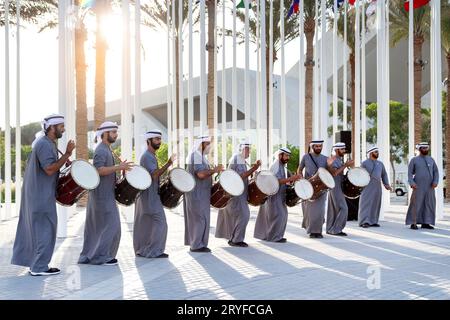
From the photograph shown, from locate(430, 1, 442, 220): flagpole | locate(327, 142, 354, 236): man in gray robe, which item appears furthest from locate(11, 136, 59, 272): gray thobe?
locate(430, 1, 442, 220): flagpole

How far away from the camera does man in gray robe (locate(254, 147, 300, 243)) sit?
34.7 feet

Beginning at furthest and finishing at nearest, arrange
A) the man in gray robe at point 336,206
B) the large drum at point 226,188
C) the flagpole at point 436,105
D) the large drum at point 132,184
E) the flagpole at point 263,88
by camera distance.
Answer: the flagpole at point 263,88
the flagpole at point 436,105
the man in gray robe at point 336,206
the large drum at point 226,188
the large drum at point 132,184

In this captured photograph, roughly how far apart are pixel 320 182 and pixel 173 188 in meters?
2.92

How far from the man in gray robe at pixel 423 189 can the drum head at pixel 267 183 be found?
162 inches

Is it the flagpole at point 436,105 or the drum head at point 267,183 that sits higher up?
the flagpole at point 436,105

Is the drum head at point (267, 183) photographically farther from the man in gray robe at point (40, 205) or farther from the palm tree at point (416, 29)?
the palm tree at point (416, 29)

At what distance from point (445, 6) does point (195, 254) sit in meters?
19.1

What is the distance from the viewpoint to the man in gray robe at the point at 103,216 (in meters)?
7.98

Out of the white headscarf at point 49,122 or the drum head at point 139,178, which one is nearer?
the white headscarf at point 49,122

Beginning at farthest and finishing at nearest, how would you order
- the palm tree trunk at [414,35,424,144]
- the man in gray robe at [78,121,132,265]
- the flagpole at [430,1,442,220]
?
1. the palm tree trunk at [414,35,424,144]
2. the flagpole at [430,1,442,220]
3. the man in gray robe at [78,121,132,265]

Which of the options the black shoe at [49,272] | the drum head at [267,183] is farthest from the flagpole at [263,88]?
the black shoe at [49,272]

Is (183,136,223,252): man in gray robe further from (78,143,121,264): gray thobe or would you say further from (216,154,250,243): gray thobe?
(78,143,121,264): gray thobe

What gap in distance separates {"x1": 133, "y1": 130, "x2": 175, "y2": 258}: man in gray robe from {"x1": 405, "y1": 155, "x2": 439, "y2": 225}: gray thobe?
6284 millimetres
